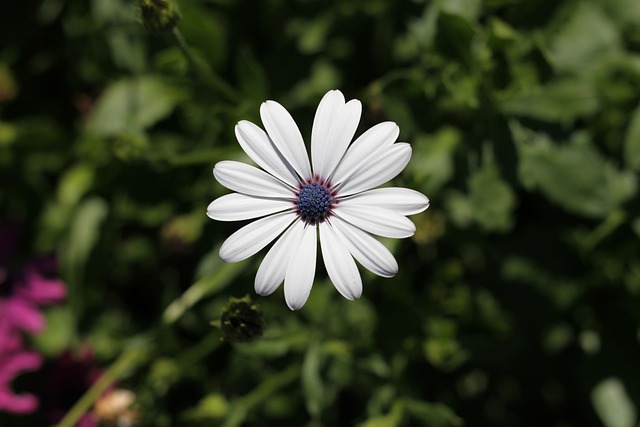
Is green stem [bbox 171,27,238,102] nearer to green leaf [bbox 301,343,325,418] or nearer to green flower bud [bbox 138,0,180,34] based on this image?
green flower bud [bbox 138,0,180,34]

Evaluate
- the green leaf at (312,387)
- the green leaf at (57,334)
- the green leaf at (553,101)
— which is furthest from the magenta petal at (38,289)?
the green leaf at (553,101)

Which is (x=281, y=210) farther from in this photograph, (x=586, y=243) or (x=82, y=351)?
(x=82, y=351)

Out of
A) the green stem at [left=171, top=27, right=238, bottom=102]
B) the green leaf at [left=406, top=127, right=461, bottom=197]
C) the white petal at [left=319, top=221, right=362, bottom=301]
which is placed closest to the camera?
the white petal at [left=319, top=221, right=362, bottom=301]

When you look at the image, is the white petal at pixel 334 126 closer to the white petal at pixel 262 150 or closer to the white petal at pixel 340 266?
the white petal at pixel 262 150

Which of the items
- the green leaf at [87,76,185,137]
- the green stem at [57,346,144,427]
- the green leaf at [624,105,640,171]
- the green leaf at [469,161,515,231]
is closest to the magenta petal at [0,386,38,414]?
the green stem at [57,346,144,427]

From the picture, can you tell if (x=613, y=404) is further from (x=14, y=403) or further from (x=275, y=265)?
(x=14, y=403)

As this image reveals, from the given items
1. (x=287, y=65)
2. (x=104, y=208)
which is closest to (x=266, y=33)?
(x=287, y=65)

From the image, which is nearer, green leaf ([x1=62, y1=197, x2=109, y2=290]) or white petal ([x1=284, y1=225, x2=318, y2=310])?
white petal ([x1=284, y1=225, x2=318, y2=310])
